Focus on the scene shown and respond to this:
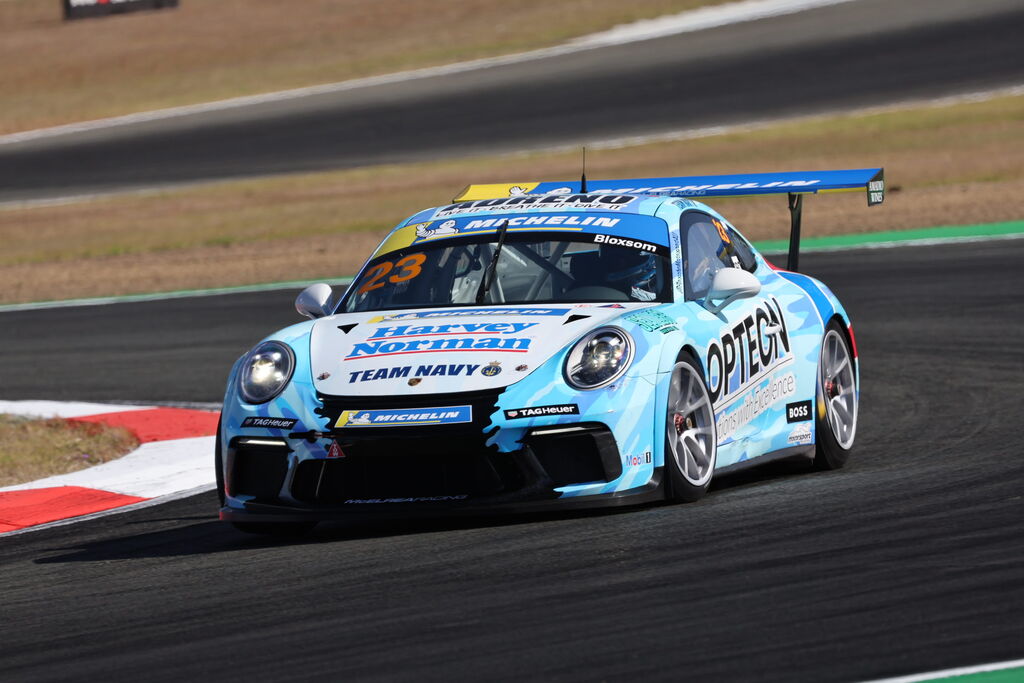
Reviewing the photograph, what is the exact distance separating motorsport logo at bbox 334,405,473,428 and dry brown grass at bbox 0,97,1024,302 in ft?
41.8

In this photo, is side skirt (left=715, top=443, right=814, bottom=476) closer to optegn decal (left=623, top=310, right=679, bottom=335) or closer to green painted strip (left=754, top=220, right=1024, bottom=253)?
optegn decal (left=623, top=310, right=679, bottom=335)

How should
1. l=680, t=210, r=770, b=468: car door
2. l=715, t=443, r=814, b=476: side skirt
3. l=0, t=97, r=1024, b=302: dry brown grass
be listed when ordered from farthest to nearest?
l=0, t=97, r=1024, b=302: dry brown grass, l=715, t=443, r=814, b=476: side skirt, l=680, t=210, r=770, b=468: car door

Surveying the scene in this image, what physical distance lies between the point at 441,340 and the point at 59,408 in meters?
5.58

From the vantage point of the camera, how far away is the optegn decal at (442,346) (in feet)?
22.2

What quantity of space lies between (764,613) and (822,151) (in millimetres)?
21568

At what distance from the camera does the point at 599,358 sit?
673 cm

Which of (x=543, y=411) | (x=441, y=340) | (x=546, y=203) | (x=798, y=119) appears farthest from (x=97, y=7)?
(x=543, y=411)

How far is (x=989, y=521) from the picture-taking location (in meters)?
6.26

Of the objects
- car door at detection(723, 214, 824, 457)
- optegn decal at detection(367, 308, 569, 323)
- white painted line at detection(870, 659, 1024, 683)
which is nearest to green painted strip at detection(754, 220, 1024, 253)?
car door at detection(723, 214, 824, 457)

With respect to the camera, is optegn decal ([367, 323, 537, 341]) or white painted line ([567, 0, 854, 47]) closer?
optegn decal ([367, 323, 537, 341])

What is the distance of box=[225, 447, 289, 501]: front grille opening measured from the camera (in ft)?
22.2

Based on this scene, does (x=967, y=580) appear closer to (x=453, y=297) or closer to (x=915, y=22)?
(x=453, y=297)

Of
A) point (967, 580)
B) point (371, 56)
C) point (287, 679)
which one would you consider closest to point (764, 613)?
point (967, 580)

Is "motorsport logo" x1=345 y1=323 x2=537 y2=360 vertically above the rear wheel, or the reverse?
"motorsport logo" x1=345 y1=323 x2=537 y2=360
